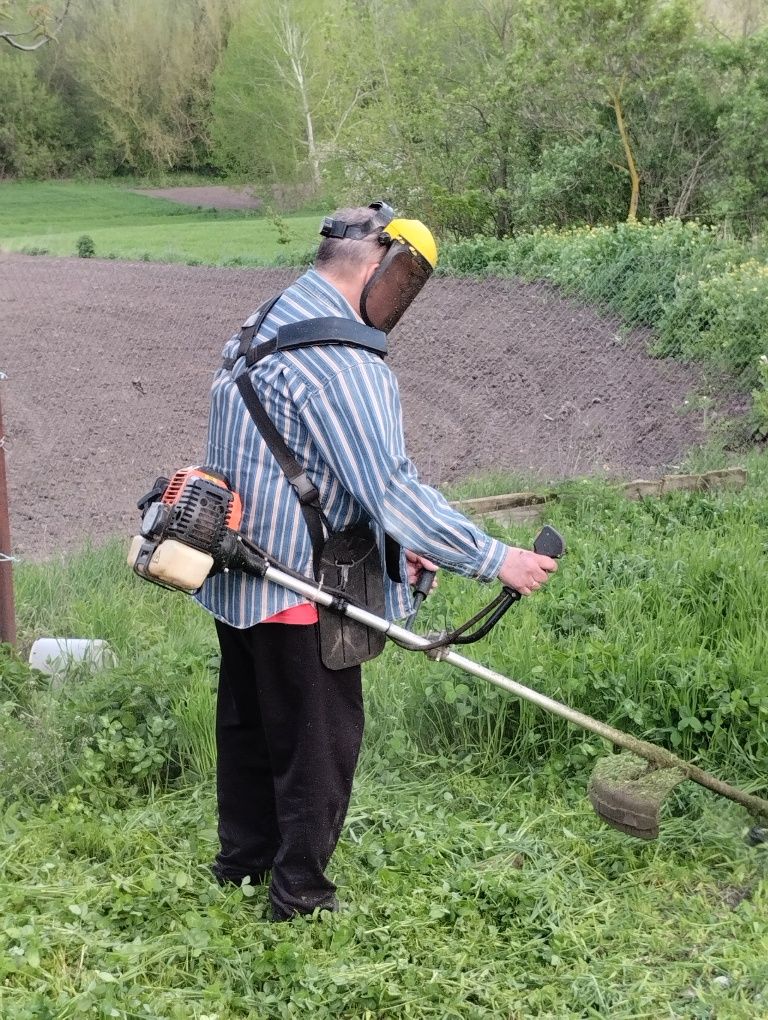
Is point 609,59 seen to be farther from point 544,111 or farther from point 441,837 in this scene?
point 441,837

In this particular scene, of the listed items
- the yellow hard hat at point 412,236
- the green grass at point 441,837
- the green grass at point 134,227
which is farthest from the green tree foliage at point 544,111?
the yellow hard hat at point 412,236

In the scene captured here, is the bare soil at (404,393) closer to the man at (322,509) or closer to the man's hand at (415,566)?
the man's hand at (415,566)

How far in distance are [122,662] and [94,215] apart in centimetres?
2858

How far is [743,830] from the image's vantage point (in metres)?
3.78

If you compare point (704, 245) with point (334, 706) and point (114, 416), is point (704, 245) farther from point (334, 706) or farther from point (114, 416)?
point (334, 706)

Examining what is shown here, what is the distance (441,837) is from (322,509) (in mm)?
1334

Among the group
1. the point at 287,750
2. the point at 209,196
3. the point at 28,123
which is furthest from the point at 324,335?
the point at 28,123

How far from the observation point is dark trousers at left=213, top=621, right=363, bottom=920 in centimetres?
311

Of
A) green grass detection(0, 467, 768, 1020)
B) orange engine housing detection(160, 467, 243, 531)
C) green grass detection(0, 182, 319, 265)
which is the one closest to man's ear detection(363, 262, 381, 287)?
orange engine housing detection(160, 467, 243, 531)

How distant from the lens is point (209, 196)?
34.1m

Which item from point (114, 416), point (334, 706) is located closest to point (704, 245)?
point (114, 416)

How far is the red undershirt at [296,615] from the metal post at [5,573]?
2253mm

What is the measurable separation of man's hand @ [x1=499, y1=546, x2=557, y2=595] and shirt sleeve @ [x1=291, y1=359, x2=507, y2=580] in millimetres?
34

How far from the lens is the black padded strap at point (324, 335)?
2936 millimetres
